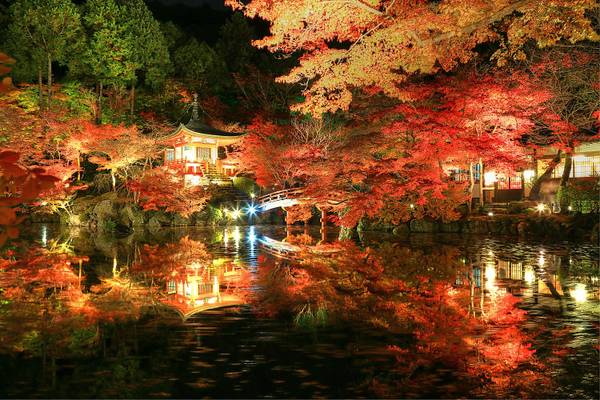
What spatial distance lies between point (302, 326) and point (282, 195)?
19.7 metres

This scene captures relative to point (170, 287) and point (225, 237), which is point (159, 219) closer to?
point (225, 237)

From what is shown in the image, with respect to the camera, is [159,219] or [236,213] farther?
[236,213]

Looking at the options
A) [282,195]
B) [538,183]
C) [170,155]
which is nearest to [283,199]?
[282,195]

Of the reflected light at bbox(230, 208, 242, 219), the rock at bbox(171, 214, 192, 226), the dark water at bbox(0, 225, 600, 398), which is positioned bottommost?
the dark water at bbox(0, 225, 600, 398)

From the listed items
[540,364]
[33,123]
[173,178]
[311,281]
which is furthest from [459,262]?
[33,123]

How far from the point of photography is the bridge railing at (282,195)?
86.3 feet

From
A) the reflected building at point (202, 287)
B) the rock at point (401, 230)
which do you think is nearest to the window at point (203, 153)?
the rock at point (401, 230)

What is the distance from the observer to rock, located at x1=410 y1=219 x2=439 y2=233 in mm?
22828

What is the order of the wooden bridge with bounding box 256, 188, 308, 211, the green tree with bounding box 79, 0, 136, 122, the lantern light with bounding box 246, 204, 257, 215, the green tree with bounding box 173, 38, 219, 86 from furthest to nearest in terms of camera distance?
1. the green tree with bounding box 173, 38, 219, 86
2. the green tree with bounding box 79, 0, 136, 122
3. the lantern light with bounding box 246, 204, 257, 215
4. the wooden bridge with bounding box 256, 188, 308, 211

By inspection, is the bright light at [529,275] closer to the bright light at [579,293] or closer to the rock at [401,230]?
the bright light at [579,293]

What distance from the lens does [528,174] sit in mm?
26969

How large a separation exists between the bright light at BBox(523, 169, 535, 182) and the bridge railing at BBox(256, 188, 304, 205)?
10.9 meters

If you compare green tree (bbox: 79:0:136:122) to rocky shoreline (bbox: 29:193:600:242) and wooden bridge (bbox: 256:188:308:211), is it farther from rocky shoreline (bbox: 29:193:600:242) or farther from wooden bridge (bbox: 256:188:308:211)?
wooden bridge (bbox: 256:188:308:211)

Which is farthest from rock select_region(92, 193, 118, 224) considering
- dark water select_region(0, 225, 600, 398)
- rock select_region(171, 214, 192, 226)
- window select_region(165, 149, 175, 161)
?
dark water select_region(0, 225, 600, 398)
